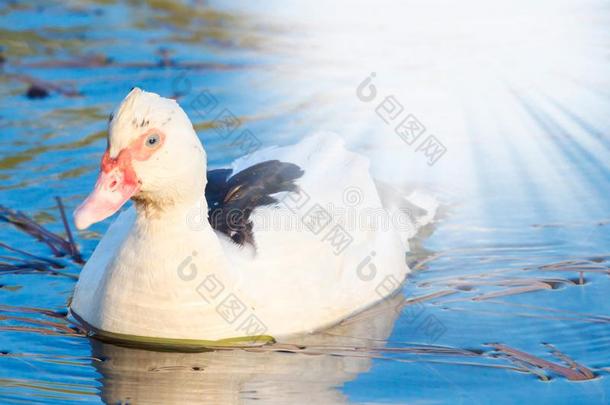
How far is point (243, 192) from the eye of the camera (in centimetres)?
674

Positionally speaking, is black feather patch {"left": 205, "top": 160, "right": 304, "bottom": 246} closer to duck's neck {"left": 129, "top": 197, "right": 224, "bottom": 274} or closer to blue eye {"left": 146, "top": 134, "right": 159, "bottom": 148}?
duck's neck {"left": 129, "top": 197, "right": 224, "bottom": 274}

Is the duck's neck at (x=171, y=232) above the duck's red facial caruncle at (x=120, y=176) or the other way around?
the other way around

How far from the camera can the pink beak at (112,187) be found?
5.73 metres

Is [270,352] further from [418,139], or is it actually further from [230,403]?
[418,139]

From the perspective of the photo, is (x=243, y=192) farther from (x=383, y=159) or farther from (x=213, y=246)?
(x=383, y=159)

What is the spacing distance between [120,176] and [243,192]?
1.14m

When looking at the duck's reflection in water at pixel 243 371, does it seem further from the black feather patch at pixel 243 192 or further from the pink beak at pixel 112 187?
the pink beak at pixel 112 187

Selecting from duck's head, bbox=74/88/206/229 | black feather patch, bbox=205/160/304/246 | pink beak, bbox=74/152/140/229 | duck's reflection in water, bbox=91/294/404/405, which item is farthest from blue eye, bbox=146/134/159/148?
duck's reflection in water, bbox=91/294/404/405

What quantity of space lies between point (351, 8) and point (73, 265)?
693 centimetres

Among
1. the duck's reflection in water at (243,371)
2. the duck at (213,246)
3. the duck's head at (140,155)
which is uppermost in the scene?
the duck's head at (140,155)

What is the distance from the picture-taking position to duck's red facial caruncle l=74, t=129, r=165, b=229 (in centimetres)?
573

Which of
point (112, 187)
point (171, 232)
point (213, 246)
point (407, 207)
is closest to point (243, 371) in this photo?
point (213, 246)

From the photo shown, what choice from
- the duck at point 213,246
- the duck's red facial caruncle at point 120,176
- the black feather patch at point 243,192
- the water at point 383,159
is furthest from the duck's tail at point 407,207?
the duck's red facial caruncle at point 120,176

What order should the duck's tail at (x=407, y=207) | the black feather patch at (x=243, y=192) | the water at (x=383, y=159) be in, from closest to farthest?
the water at (x=383, y=159) → the black feather patch at (x=243, y=192) → the duck's tail at (x=407, y=207)
